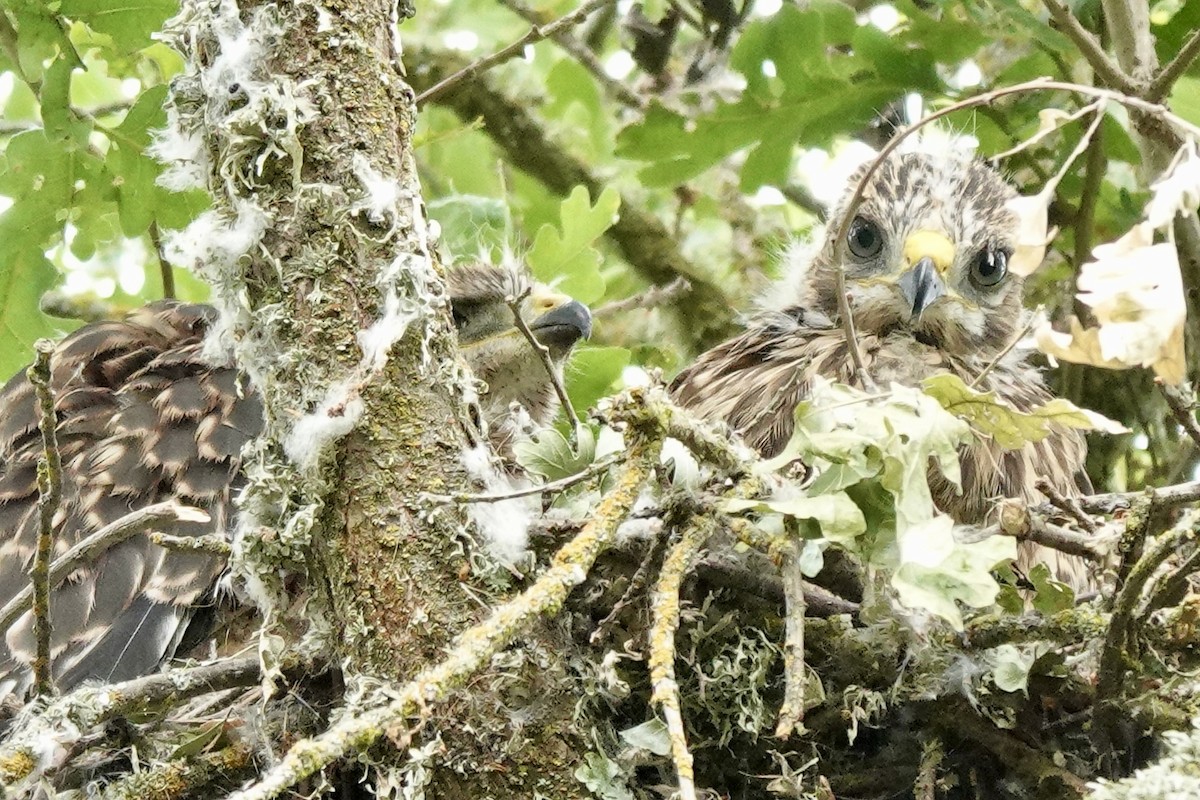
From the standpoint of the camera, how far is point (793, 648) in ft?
5.32

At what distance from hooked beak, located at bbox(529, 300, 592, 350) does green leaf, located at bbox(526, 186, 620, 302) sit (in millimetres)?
69

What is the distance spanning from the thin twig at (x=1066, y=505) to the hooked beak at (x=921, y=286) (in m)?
1.09

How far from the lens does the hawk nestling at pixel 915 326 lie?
284 cm

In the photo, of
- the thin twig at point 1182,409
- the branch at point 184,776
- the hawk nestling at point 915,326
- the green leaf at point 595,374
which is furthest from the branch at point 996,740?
the green leaf at point 595,374

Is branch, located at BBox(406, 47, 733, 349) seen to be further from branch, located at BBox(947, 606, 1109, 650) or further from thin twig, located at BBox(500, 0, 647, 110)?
branch, located at BBox(947, 606, 1109, 650)

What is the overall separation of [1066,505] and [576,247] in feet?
5.03

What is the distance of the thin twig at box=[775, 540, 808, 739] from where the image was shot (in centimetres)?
153

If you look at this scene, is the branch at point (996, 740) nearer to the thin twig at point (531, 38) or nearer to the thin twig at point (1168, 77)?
the thin twig at point (1168, 77)

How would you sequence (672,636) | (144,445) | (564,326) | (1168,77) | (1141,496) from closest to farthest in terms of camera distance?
(672,636), (1141,496), (1168,77), (144,445), (564,326)

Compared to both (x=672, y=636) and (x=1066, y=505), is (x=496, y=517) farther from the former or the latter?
(x=1066, y=505)

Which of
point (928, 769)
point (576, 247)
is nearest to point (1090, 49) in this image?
point (576, 247)

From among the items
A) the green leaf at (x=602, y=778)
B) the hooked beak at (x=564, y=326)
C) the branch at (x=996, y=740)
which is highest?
the branch at (x=996, y=740)

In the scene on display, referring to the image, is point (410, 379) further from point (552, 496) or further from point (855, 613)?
point (855, 613)

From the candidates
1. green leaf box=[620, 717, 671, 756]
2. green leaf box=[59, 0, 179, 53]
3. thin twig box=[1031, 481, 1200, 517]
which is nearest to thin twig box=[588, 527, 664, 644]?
green leaf box=[620, 717, 671, 756]
